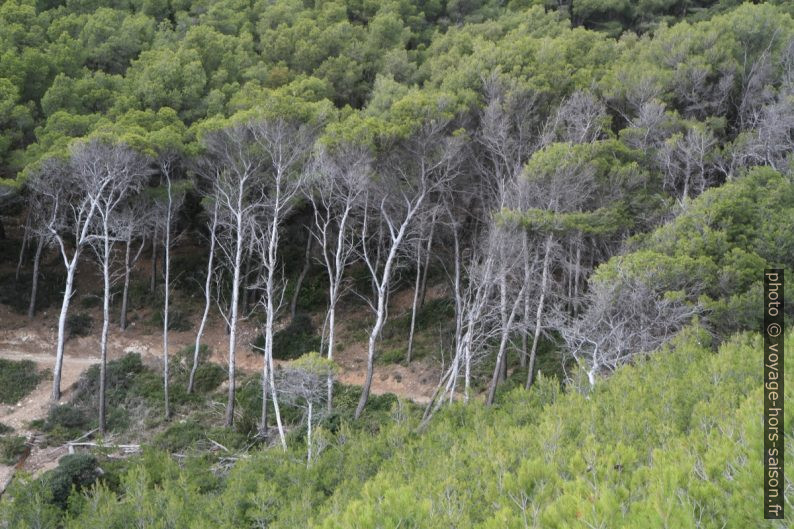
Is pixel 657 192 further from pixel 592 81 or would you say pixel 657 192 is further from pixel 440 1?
pixel 440 1

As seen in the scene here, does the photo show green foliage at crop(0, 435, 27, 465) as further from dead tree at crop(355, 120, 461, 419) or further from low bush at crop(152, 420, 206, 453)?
dead tree at crop(355, 120, 461, 419)

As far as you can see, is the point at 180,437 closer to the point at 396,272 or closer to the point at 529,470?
the point at 396,272

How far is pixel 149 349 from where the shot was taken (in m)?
19.8

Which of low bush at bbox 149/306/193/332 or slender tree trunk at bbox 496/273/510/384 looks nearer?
slender tree trunk at bbox 496/273/510/384

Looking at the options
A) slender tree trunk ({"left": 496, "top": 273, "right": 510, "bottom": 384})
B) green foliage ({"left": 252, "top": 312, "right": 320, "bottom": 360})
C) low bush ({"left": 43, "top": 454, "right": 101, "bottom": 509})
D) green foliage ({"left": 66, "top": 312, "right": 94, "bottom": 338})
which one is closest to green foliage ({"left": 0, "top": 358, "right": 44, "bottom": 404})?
green foliage ({"left": 66, "top": 312, "right": 94, "bottom": 338})

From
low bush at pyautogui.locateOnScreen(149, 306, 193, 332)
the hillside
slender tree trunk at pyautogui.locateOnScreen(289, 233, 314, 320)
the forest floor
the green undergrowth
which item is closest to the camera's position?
the green undergrowth

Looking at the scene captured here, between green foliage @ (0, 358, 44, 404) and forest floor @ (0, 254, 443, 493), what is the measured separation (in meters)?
0.18

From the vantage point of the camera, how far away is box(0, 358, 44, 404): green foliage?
53.4ft

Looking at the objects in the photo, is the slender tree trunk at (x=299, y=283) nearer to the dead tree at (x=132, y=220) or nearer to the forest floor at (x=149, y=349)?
the forest floor at (x=149, y=349)

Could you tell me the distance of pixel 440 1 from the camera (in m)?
33.0

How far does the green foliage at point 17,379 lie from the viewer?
641 inches

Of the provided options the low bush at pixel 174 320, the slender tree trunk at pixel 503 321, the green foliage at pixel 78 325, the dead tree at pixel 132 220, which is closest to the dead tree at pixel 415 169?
the slender tree trunk at pixel 503 321

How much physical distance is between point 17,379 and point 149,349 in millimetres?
3869

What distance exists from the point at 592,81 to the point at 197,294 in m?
15.8
